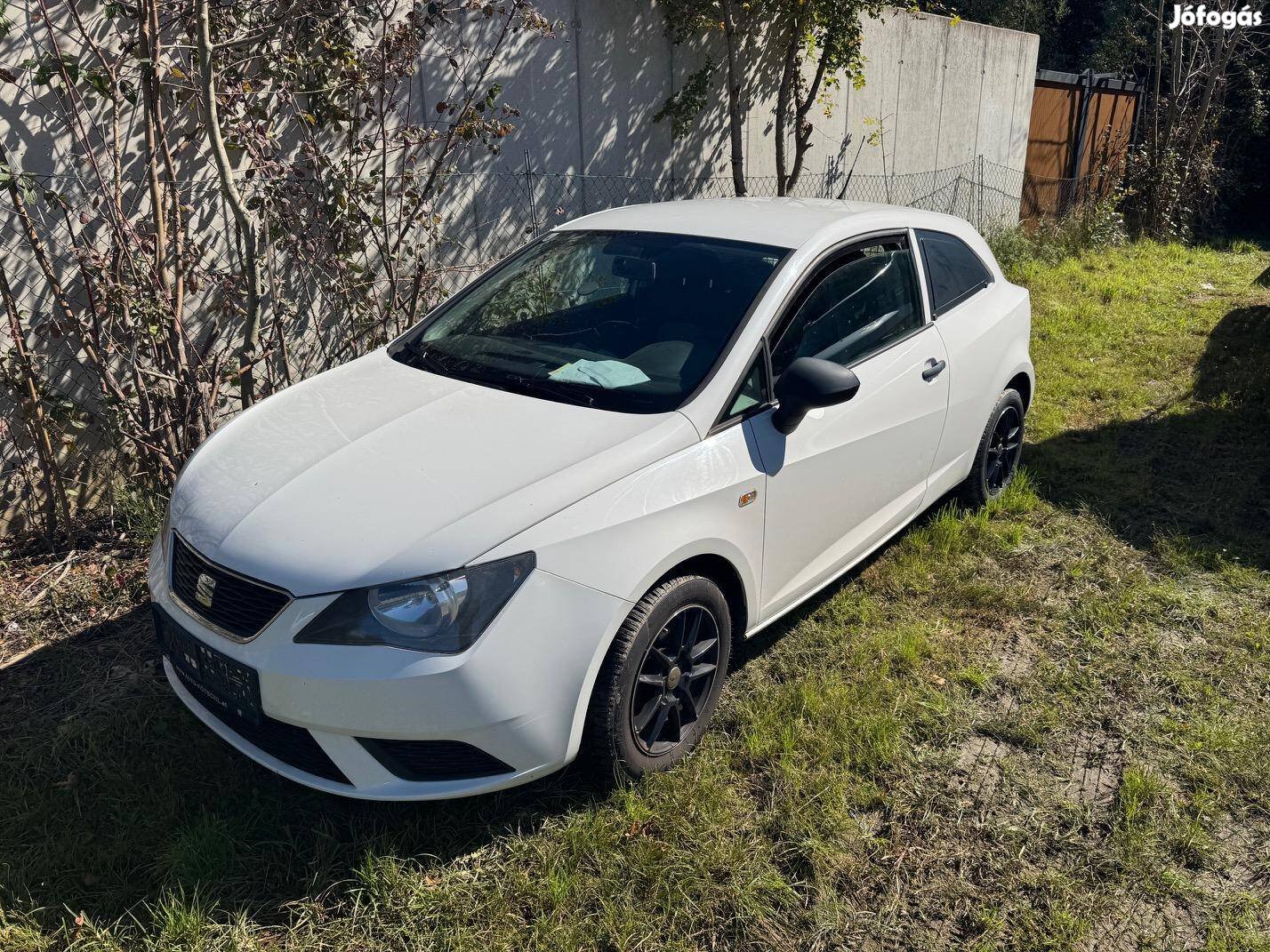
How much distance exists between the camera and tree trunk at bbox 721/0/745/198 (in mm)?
7371

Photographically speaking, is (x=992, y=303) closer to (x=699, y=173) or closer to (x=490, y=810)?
(x=490, y=810)

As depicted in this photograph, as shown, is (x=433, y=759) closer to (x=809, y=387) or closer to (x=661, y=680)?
(x=661, y=680)

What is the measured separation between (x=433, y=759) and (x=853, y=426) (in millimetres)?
1845

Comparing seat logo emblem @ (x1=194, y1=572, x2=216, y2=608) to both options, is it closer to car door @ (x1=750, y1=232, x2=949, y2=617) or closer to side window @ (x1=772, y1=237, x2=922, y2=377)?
car door @ (x1=750, y1=232, x2=949, y2=617)

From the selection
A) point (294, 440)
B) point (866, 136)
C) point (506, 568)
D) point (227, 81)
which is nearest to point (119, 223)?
point (227, 81)

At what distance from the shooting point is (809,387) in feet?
9.53

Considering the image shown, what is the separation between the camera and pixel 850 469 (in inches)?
134

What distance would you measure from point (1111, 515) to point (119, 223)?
4.93 m

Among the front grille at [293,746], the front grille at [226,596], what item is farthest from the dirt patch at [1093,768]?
the front grille at [226,596]

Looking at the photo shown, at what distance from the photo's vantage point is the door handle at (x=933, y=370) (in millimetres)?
3826

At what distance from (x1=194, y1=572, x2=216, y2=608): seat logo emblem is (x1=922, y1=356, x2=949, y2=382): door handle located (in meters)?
2.71

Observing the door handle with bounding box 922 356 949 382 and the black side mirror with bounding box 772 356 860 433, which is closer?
the black side mirror with bounding box 772 356 860 433

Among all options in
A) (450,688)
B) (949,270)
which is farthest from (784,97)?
(450,688)

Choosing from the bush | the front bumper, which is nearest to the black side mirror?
the front bumper
